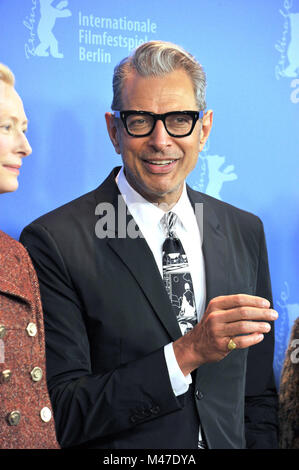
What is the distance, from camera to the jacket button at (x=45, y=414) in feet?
4.32

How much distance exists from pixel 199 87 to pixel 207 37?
1.30 feet

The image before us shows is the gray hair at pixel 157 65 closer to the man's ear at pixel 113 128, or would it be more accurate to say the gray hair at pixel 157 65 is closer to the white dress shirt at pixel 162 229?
the man's ear at pixel 113 128

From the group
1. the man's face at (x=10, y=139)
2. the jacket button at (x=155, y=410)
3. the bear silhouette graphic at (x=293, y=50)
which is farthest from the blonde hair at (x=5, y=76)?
the bear silhouette graphic at (x=293, y=50)

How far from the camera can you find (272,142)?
2115mm

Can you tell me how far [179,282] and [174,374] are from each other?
254 mm

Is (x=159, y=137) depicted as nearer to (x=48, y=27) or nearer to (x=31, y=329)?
(x=48, y=27)

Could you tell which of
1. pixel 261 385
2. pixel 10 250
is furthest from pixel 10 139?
pixel 261 385

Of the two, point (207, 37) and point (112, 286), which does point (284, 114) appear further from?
point (112, 286)

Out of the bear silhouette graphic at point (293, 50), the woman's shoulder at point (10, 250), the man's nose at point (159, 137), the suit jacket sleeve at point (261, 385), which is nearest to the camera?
the woman's shoulder at point (10, 250)

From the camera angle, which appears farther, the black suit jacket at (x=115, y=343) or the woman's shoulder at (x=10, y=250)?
the black suit jacket at (x=115, y=343)

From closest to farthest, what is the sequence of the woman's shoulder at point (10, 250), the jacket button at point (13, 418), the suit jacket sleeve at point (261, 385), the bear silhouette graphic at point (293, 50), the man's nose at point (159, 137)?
the jacket button at point (13, 418)
the woman's shoulder at point (10, 250)
the man's nose at point (159, 137)
the suit jacket sleeve at point (261, 385)
the bear silhouette graphic at point (293, 50)

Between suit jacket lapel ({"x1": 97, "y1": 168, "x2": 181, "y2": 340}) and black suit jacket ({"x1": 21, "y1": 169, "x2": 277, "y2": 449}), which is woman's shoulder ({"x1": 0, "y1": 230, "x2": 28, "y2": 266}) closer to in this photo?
black suit jacket ({"x1": 21, "y1": 169, "x2": 277, "y2": 449})

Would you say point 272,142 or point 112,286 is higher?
point 272,142
